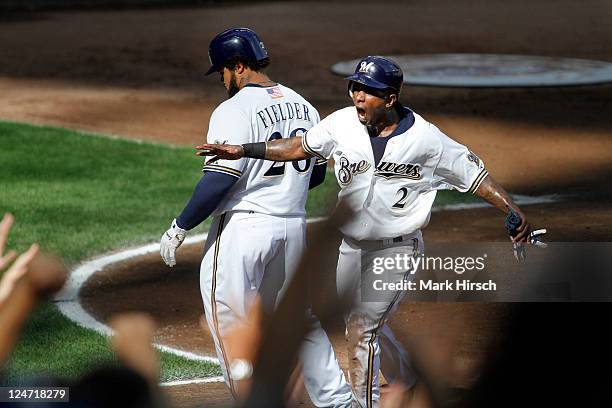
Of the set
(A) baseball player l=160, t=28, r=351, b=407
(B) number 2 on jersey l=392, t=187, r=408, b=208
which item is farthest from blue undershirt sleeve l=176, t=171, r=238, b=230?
(B) number 2 on jersey l=392, t=187, r=408, b=208

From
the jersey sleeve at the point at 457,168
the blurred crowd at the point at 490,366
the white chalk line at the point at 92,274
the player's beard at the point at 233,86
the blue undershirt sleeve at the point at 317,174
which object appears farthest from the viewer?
the white chalk line at the point at 92,274

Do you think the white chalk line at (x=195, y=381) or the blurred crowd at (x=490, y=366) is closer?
the blurred crowd at (x=490, y=366)

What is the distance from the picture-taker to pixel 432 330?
1.43 meters

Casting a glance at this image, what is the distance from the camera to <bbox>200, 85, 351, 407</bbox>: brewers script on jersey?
517 centimetres

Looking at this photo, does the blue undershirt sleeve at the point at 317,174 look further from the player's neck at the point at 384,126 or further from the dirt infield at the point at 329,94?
the dirt infield at the point at 329,94

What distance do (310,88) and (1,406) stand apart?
55.8 ft

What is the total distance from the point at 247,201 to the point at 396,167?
0.75 metres

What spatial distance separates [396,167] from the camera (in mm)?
4891

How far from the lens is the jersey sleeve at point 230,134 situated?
5.17 metres

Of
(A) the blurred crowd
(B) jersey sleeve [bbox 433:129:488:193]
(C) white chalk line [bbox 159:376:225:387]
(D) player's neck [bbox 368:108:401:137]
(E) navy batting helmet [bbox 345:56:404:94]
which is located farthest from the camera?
(C) white chalk line [bbox 159:376:225:387]

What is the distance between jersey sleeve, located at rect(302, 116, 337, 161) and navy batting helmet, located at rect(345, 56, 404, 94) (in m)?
0.29

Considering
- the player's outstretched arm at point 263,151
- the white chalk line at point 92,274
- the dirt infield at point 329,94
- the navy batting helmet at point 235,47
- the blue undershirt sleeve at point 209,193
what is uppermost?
the navy batting helmet at point 235,47

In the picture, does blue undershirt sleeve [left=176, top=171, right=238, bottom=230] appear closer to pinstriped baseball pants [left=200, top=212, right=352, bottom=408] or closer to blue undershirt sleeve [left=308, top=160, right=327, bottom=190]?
pinstriped baseball pants [left=200, top=212, right=352, bottom=408]

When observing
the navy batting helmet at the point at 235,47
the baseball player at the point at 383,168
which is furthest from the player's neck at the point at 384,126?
the navy batting helmet at the point at 235,47
